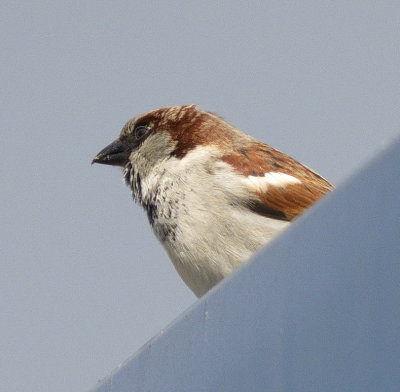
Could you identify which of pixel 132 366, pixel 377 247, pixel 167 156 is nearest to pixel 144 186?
pixel 167 156

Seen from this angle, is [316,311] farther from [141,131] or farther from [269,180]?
[141,131]

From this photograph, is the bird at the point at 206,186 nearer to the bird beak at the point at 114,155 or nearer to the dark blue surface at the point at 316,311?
the bird beak at the point at 114,155

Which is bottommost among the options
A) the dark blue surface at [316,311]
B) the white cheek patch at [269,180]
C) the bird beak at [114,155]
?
the dark blue surface at [316,311]

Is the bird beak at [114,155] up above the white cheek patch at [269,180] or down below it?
above

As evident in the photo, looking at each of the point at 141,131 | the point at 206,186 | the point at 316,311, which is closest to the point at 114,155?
the point at 141,131

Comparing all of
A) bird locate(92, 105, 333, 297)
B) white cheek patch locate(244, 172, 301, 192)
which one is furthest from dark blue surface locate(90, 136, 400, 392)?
white cheek patch locate(244, 172, 301, 192)

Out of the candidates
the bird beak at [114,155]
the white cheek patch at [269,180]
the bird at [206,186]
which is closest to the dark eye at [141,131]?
the bird at [206,186]

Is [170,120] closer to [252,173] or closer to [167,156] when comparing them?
[167,156]

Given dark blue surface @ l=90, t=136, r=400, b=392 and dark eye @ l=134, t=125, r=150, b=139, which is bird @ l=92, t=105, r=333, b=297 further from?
dark blue surface @ l=90, t=136, r=400, b=392
